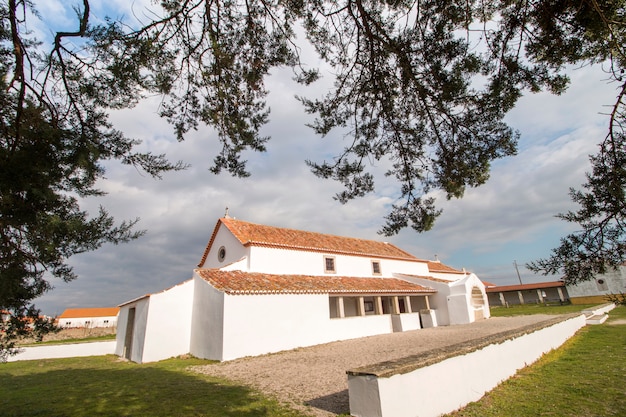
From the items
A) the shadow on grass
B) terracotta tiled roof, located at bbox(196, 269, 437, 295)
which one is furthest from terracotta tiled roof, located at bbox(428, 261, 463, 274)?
the shadow on grass

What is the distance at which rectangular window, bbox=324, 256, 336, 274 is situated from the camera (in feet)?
67.3

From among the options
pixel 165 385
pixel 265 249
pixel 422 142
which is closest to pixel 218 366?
pixel 165 385

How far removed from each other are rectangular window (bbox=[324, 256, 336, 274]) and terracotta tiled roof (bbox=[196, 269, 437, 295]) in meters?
0.61

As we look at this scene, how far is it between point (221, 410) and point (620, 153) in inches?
290

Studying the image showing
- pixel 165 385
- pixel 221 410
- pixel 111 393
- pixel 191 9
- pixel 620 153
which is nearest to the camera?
pixel 620 153

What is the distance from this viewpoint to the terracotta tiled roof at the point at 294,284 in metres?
13.7

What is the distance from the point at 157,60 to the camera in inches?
201

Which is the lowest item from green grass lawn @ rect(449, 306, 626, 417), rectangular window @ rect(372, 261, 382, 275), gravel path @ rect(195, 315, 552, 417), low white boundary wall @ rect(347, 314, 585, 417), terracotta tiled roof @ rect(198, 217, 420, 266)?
green grass lawn @ rect(449, 306, 626, 417)

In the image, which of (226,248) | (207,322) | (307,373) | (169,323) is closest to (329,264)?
(226,248)

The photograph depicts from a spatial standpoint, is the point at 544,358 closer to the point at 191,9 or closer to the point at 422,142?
the point at 422,142

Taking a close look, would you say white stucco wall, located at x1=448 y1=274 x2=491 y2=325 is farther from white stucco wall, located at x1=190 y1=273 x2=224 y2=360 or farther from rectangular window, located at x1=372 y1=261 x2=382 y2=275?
white stucco wall, located at x1=190 y1=273 x2=224 y2=360

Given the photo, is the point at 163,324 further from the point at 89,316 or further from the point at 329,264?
the point at 89,316

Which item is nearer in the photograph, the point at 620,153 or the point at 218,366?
the point at 620,153

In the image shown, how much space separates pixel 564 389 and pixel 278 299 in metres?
10.5
